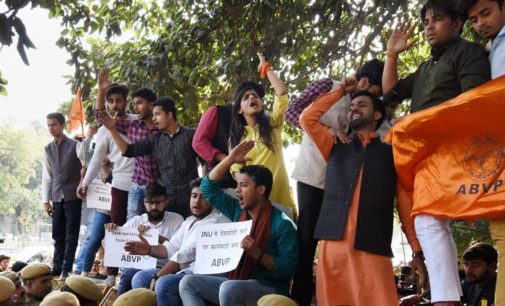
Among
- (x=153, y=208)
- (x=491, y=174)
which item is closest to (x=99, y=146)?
(x=153, y=208)

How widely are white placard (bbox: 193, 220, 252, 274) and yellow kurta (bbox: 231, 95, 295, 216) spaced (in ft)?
1.96

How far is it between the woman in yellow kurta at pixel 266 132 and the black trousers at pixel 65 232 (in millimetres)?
3251

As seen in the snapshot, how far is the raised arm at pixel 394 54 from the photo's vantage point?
5.02 m

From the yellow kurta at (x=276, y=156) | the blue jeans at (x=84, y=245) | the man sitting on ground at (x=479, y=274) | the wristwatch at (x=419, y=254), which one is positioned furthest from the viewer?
the blue jeans at (x=84, y=245)

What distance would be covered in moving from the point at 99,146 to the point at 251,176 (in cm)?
263

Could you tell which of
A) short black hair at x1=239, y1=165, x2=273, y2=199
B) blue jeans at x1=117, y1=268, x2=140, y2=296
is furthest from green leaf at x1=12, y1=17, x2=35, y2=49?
blue jeans at x1=117, y1=268, x2=140, y2=296

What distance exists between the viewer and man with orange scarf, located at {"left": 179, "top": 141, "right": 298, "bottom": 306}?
532 cm

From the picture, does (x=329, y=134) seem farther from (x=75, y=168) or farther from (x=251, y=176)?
(x=75, y=168)

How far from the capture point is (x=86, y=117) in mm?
10203

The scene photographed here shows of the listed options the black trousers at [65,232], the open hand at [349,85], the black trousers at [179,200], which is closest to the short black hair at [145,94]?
the black trousers at [179,200]

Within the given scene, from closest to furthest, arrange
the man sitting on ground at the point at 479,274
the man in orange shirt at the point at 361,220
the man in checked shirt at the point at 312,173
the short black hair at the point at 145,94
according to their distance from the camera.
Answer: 1. the man in orange shirt at the point at 361,220
2. the man in checked shirt at the point at 312,173
3. the man sitting on ground at the point at 479,274
4. the short black hair at the point at 145,94

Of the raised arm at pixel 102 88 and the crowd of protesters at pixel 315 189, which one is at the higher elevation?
the raised arm at pixel 102 88

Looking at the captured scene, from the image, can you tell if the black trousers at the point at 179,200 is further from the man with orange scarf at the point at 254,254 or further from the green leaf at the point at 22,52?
the green leaf at the point at 22,52

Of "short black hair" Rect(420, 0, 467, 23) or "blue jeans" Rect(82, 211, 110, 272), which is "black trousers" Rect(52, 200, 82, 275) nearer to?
"blue jeans" Rect(82, 211, 110, 272)
